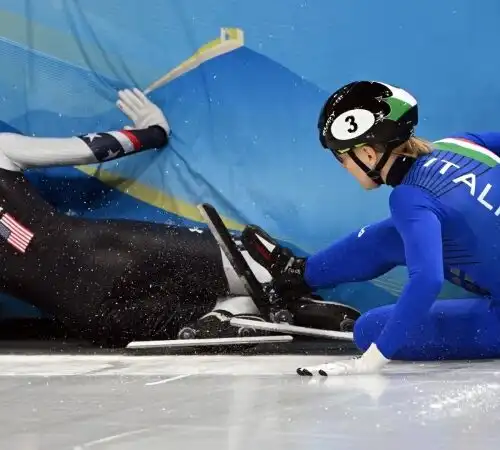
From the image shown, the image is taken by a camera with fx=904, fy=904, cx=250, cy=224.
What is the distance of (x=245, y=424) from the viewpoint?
1722 millimetres

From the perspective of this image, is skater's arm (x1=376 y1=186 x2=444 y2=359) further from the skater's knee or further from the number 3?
the skater's knee

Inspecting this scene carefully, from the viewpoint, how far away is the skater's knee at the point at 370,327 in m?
3.11

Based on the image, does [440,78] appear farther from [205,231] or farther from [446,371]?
[446,371]

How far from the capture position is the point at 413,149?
113 inches

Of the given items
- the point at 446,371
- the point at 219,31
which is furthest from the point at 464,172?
the point at 219,31

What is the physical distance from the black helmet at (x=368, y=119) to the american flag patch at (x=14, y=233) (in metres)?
1.68

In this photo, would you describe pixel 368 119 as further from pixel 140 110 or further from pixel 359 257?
pixel 140 110

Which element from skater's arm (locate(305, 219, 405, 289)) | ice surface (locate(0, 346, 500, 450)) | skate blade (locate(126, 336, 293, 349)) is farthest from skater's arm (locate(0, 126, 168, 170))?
ice surface (locate(0, 346, 500, 450))

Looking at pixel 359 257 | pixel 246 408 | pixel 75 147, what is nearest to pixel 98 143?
pixel 75 147

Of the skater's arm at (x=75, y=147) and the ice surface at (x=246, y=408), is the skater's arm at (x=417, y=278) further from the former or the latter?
the skater's arm at (x=75, y=147)

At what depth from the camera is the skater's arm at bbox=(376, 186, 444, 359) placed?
100 inches

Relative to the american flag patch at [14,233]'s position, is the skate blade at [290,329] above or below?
below

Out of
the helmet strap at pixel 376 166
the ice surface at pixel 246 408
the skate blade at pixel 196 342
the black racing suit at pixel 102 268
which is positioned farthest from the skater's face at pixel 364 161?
the black racing suit at pixel 102 268

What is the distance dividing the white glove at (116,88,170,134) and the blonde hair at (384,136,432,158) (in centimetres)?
183
